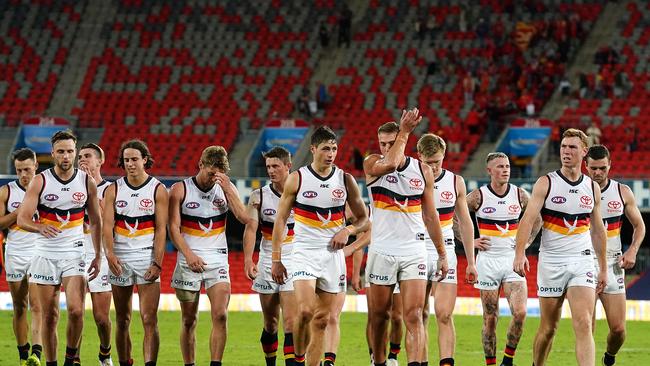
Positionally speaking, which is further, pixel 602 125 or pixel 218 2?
pixel 218 2

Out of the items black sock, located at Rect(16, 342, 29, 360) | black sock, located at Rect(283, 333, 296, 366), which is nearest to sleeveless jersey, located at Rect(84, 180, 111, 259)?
black sock, located at Rect(16, 342, 29, 360)

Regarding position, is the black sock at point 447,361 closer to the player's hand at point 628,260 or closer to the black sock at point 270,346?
the black sock at point 270,346

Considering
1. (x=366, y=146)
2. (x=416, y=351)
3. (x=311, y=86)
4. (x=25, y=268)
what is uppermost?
(x=311, y=86)

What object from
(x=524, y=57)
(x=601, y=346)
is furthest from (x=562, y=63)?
(x=601, y=346)

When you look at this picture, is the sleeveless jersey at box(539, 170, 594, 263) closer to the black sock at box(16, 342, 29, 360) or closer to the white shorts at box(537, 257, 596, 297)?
the white shorts at box(537, 257, 596, 297)

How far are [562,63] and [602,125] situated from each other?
180 inches

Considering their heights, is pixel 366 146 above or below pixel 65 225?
above

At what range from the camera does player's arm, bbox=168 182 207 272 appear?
1366 cm

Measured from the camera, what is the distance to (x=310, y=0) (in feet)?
146

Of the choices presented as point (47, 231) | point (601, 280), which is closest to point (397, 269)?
point (601, 280)

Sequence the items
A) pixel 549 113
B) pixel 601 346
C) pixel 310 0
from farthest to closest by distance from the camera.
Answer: pixel 310 0 < pixel 549 113 < pixel 601 346

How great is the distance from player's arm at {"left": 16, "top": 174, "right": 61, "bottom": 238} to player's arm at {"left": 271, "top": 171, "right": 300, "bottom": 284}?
2404mm

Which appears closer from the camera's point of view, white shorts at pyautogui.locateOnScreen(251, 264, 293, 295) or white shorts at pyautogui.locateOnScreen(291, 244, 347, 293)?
white shorts at pyautogui.locateOnScreen(291, 244, 347, 293)

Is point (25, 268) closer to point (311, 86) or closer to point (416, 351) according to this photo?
point (416, 351)
